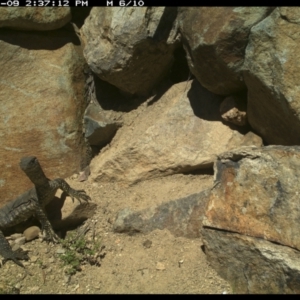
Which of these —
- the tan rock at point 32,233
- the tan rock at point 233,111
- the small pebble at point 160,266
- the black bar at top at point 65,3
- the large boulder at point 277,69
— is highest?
the black bar at top at point 65,3

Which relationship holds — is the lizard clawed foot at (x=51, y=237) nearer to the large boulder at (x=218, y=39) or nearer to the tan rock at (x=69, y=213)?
the tan rock at (x=69, y=213)

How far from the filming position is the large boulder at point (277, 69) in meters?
3.57

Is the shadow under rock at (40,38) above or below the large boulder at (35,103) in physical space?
above

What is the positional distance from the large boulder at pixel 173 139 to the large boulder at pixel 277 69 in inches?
19.0

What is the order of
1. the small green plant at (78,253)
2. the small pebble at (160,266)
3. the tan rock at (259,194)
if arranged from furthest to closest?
the small green plant at (78,253)
the small pebble at (160,266)
the tan rock at (259,194)

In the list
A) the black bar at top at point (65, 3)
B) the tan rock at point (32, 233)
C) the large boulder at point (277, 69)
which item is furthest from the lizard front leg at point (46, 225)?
the large boulder at point (277, 69)

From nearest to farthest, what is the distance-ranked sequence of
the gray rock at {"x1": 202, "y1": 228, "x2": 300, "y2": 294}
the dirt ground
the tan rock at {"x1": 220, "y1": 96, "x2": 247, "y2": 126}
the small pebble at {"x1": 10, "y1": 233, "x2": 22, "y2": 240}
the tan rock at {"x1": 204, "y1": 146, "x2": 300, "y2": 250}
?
the gray rock at {"x1": 202, "y1": 228, "x2": 300, "y2": 294}, the tan rock at {"x1": 204, "y1": 146, "x2": 300, "y2": 250}, the dirt ground, the tan rock at {"x1": 220, "y1": 96, "x2": 247, "y2": 126}, the small pebble at {"x1": 10, "y1": 233, "x2": 22, "y2": 240}

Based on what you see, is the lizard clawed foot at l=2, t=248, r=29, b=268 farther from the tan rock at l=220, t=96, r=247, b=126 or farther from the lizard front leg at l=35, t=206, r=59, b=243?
the tan rock at l=220, t=96, r=247, b=126

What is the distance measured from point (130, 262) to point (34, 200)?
3.97 ft

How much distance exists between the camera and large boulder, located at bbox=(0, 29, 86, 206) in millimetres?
4668

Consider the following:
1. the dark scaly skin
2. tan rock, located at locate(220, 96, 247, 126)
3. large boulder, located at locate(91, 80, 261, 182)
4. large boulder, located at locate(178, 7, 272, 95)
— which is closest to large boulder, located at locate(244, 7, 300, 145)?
large boulder, located at locate(178, 7, 272, 95)

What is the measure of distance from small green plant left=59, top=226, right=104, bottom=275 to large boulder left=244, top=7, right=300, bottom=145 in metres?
1.97

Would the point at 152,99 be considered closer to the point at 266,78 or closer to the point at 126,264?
the point at 266,78

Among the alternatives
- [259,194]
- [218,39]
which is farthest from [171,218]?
[218,39]
